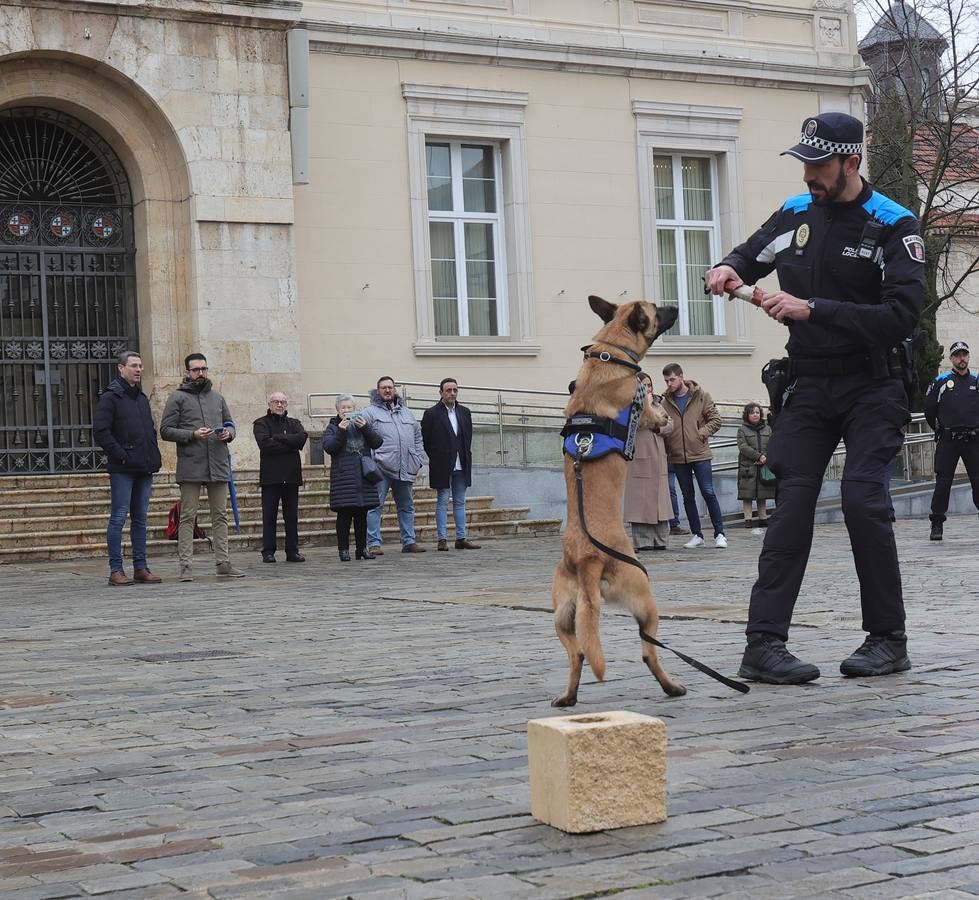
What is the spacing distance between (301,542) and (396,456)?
224 cm

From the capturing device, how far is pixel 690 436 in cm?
1769

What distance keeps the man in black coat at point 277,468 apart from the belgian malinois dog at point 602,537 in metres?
10.3

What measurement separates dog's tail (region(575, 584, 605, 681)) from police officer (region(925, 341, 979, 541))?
36.6 ft

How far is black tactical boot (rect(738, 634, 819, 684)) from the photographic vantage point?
6328 mm

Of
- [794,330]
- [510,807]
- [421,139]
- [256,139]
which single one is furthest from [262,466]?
[510,807]

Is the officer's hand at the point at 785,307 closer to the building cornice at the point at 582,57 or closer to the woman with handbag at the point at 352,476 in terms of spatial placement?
the woman with handbag at the point at 352,476

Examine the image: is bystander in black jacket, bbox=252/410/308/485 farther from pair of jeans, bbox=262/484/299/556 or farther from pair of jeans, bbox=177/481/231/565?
pair of jeans, bbox=177/481/231/565

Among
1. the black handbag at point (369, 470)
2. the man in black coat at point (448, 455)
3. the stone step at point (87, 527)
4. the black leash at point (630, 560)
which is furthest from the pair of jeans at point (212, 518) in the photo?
the black leash at point (630, 560)

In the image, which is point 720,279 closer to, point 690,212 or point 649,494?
point 649,494

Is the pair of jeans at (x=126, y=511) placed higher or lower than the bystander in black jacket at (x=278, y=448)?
lower

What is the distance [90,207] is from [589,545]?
55.2 feet

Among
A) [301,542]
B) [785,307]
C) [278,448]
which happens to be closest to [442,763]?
[785,307]

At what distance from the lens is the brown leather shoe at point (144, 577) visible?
14.1 m

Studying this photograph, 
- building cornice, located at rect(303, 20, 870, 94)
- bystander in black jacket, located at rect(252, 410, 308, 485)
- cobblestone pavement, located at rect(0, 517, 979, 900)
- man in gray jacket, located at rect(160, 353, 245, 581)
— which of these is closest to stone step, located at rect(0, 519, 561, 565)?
bystander in black jacket, located at rect(252, 410, 308, 485)
